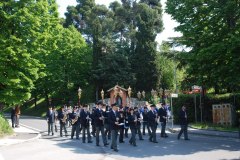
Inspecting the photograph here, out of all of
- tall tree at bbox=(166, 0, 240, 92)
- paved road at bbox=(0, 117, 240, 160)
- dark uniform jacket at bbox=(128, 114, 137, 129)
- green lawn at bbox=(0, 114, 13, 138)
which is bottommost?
paved road at bbox=(0, 117, 240, 160)

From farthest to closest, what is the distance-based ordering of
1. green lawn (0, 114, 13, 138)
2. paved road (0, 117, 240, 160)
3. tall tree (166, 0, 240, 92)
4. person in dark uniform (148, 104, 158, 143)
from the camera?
green lawn (0, 114, 13, 138) → tall tree (166, 0, 240, 92) → person in dark uniform (148, 104, 158, 143) → paved road (0, 117, 240, 160)

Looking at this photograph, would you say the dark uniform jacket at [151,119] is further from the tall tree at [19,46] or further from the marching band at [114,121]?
the tall tree at [19,46]

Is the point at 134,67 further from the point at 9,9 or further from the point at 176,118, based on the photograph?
the point at 9,9

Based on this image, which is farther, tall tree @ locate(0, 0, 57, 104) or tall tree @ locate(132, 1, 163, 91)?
tall tree @ locate(132, 1, 163, 91)

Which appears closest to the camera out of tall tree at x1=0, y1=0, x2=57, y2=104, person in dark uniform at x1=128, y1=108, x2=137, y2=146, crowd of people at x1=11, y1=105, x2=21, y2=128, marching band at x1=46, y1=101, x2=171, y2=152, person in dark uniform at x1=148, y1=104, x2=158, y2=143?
marching band at x1=46, y1=101, x2=171, y2=152

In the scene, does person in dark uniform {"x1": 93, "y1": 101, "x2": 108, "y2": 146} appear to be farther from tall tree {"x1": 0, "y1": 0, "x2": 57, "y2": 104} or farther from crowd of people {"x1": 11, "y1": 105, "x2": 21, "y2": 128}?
crowd of people {"x1": 11, "y1": 105, "x2": 21, "y2": 128}

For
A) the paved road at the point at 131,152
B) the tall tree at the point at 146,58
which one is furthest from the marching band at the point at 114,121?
the tall tree at the point at 146,58

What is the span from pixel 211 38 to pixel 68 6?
65601mm

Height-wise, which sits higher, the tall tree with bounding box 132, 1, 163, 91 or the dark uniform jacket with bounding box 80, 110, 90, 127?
the tall tree with bounding box 132, 1, 163, 91

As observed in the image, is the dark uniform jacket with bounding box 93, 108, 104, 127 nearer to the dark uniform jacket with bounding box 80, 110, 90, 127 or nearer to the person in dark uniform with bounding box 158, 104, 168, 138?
the dark uniform jacket with bounding box 80, 110, 90, 127

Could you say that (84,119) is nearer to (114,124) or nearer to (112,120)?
(112,120)

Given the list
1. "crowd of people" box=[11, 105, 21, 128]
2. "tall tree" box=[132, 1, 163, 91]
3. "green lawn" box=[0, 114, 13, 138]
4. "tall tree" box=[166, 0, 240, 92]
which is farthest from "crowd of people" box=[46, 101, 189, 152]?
"tall tree" box=[132, 1, 163, 91]

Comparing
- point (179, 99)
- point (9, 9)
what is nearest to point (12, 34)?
point (9, 9)

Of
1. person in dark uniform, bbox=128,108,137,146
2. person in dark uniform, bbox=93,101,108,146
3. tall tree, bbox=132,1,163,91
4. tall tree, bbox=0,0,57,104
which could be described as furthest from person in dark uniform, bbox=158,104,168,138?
tall tree, bbox=132,1,163,91
